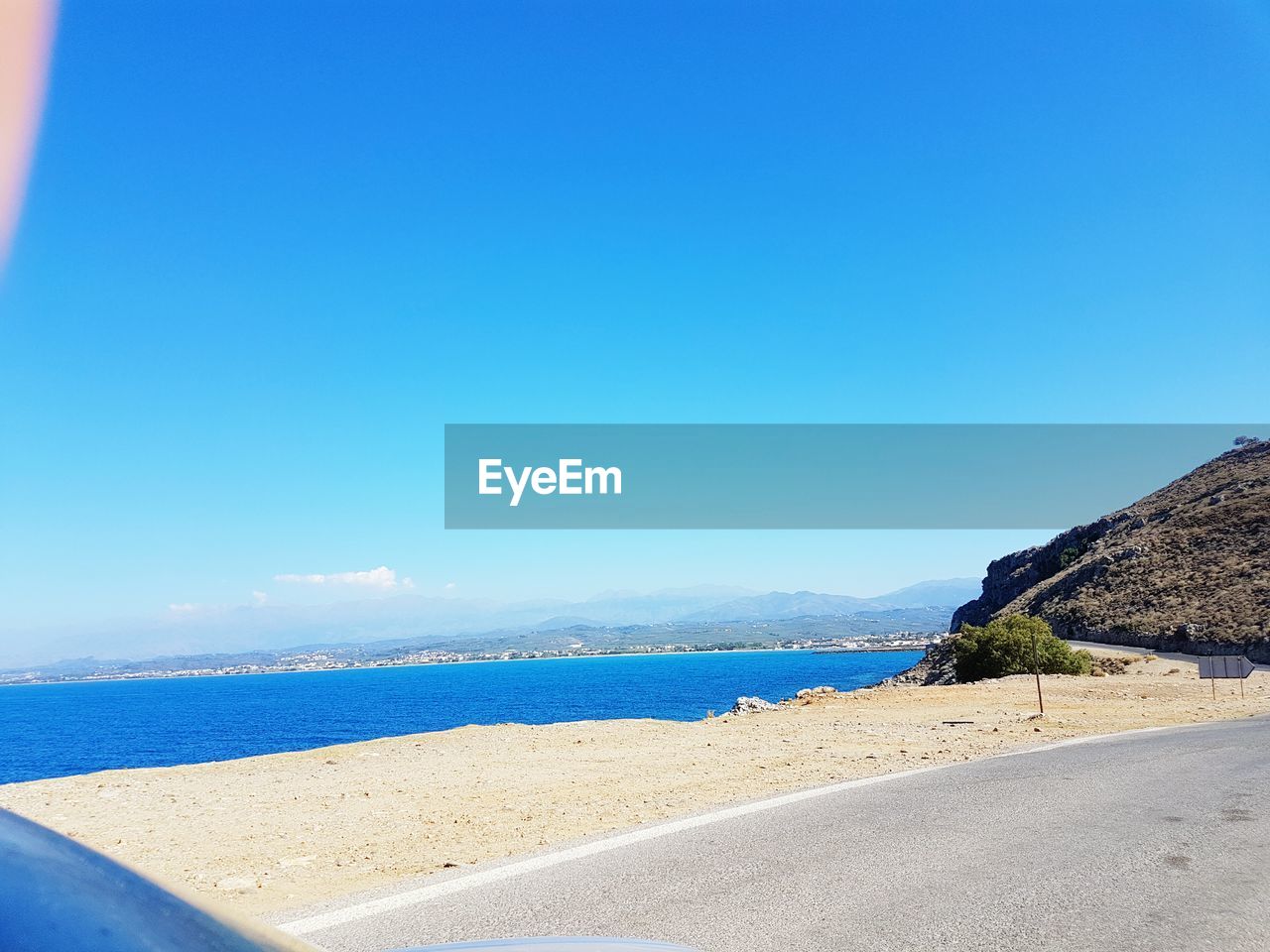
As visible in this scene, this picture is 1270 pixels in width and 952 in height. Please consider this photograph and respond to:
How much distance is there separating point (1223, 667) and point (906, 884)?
24892mm

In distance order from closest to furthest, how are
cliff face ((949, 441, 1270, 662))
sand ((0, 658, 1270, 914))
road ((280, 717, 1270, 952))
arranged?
1. road ((280, 717, 1270, 952))
2. sand ((0, 658, 1270, 914))
3. cliff face ((949, 441, 1270, 662))

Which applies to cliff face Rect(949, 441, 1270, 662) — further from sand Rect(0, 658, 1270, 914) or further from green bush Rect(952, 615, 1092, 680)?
sand Rect(0, 658, 1270, 914)

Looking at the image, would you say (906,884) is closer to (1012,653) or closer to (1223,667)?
(1223,667)

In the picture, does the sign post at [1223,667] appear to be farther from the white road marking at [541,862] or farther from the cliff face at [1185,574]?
the cliff face at [1185,574]

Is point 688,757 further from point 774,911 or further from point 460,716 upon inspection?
point 460,716

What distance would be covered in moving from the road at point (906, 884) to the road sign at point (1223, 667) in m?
18.3

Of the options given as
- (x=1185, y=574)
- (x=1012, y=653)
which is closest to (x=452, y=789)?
(x=1012, y=653)

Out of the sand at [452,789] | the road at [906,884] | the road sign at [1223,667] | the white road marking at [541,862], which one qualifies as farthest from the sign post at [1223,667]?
the white road marking at [541,862]

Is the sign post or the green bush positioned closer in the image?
the sign post

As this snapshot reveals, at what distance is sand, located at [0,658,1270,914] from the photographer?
23.8ft

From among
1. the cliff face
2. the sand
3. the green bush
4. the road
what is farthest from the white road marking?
the cliff face

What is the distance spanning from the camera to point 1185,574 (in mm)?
57531

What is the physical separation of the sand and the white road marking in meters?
0.55

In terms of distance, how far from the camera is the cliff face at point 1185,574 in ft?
158
